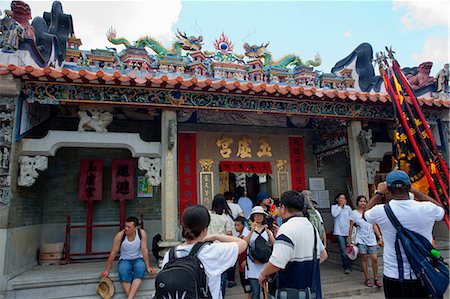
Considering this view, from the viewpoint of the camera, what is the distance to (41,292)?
445 centimetres

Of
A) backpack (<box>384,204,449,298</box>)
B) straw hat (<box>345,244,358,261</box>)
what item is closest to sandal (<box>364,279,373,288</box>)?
straw hat (<box>345,244,358,261</box>)

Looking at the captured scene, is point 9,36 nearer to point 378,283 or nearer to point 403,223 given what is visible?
point 403,223

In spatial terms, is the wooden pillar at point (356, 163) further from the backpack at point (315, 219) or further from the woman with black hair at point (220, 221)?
the woman with black hair at point (220, 221)

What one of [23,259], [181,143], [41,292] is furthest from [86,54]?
[41,292]

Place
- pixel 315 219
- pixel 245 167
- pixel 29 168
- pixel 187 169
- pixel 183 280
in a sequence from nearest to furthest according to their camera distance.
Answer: pixel 183 280
pixel 315 219
pixel 29 168
pixel 187 169
pixel 245 167

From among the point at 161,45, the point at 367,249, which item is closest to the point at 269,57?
the point at 161,45

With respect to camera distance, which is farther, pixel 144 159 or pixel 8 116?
pixel 144 159

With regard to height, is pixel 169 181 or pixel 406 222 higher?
pixel 169 181

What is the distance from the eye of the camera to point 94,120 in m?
5.26

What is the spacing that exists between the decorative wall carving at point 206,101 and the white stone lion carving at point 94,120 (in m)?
0.25

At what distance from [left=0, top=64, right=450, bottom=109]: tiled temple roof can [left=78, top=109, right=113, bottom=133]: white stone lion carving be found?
0.57m

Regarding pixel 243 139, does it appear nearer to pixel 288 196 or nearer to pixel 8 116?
pixel 8 116

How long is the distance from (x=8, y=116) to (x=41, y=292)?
8.26ft

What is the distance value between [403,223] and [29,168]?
16.0 feet
